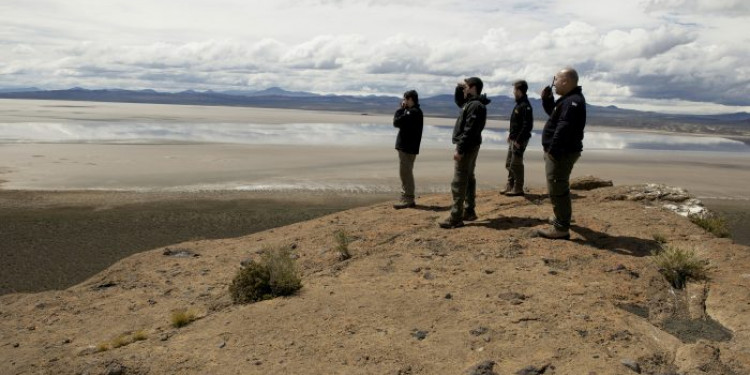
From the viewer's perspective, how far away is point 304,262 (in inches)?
353

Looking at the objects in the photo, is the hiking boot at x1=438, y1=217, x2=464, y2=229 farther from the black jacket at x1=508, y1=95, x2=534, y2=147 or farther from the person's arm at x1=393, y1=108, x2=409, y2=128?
the black jacket at x1=508, y1=95, x2=534, y2=147

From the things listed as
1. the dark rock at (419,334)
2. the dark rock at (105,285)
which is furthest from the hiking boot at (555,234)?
the dark rock at (105,285)

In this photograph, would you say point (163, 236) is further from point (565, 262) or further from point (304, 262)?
point (565, 262)

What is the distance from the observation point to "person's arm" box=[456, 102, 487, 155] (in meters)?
8.38

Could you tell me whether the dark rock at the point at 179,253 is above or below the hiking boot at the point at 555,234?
below

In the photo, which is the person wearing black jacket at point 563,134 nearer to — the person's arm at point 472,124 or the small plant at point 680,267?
the person's arm at point 472,124

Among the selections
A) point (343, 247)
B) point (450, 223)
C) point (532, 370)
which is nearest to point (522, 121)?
point (450, 223)

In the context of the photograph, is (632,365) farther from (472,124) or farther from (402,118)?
(402,118)

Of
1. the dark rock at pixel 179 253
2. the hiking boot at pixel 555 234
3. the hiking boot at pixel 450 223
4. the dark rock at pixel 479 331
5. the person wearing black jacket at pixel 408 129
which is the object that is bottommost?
the dark rock at pixel 179 253

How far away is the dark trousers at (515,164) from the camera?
10.4m

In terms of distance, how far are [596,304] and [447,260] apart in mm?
2170

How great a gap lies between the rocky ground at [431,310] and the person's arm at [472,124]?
1329mm

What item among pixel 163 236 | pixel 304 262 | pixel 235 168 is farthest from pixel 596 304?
pixel 235 168

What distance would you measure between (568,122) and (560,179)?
2.42ft
